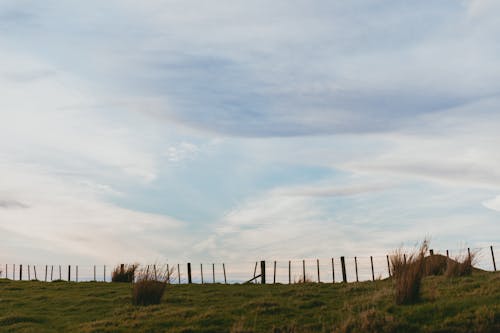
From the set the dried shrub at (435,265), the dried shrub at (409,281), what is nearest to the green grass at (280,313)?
the dried shrub at (409,281)

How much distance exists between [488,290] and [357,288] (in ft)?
22.1

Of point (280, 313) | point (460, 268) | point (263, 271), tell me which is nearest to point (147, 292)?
point (280, 313)

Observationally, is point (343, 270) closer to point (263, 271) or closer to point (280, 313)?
point (263, 271)

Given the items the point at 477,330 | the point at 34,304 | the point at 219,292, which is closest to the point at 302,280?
the point at 219,292

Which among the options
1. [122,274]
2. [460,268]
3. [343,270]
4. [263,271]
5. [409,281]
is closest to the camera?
[409,281]

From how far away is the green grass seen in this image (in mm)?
14516

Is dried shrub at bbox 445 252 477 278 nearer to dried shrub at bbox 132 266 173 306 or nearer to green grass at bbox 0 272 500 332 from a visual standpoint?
green grass at bbox 0 272 500 332

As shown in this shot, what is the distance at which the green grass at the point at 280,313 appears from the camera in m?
14.5

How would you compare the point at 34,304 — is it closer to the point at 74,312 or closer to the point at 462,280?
the point at 74,312

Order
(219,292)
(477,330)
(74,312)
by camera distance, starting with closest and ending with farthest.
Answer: (477,330) → (74,312) → (219,292)

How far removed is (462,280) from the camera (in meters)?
22.8

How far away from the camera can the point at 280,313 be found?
57.0 ft

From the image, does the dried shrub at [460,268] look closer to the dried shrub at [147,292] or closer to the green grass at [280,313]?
the green grass at [280,313]

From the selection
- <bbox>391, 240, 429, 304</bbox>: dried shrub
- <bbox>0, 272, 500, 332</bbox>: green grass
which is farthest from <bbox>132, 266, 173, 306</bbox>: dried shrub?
<bbox>391, 240, 429, 304</bbox>: dried shrub
